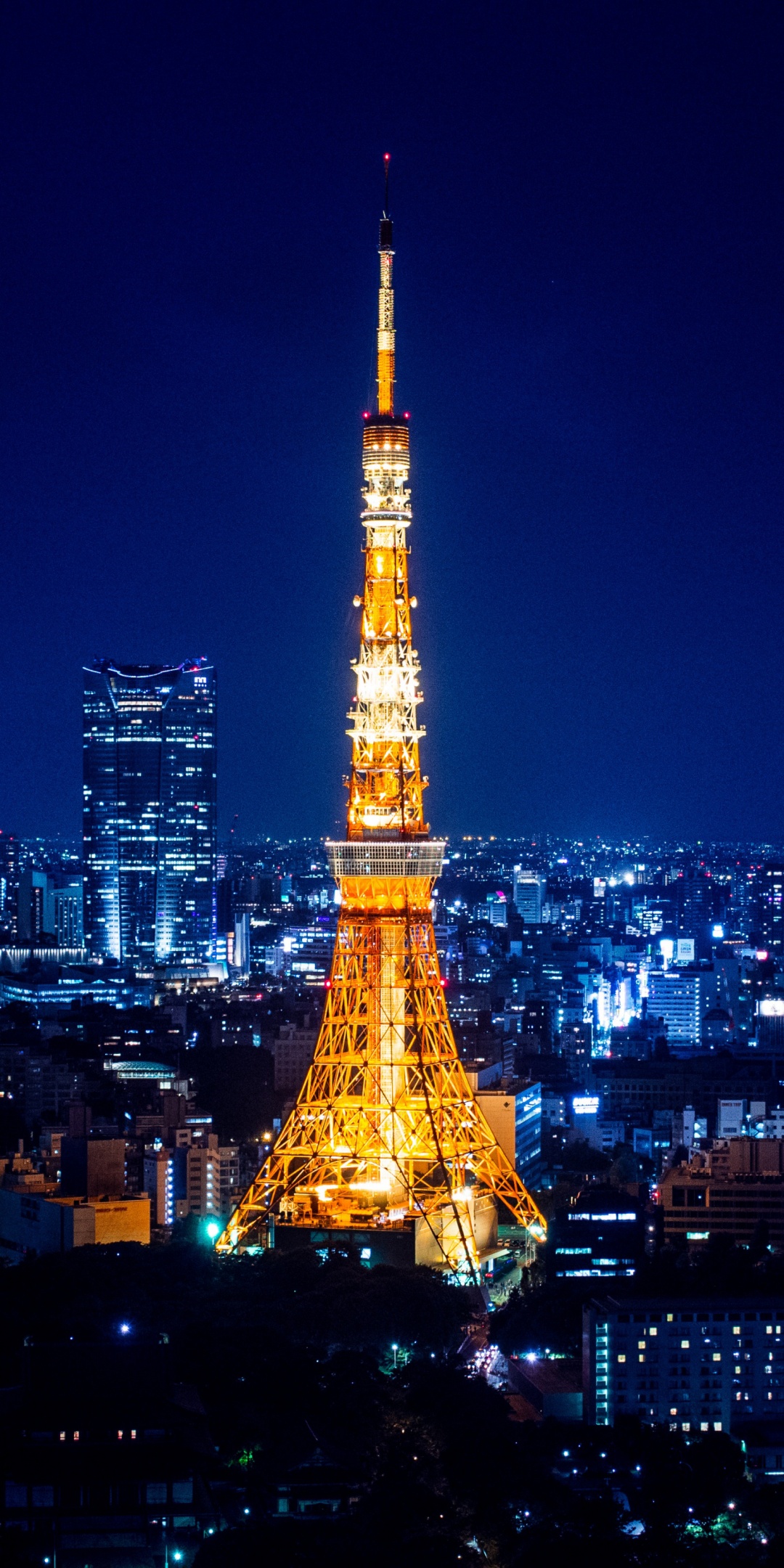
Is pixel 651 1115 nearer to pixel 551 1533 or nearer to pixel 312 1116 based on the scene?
pixel 312 1116

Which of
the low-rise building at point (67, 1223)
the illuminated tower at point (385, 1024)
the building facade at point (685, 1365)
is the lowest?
the building facade at point (685, 1365)

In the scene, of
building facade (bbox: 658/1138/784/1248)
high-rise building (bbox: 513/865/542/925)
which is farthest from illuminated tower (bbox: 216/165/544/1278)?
high-rise building (bbox: 513/865/542/925)

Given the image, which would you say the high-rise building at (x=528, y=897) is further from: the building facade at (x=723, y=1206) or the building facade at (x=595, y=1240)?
the building facade at (x=595, y=1240)

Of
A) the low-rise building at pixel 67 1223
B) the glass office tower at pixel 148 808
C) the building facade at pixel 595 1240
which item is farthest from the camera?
the glass office tower at pixel 148 808

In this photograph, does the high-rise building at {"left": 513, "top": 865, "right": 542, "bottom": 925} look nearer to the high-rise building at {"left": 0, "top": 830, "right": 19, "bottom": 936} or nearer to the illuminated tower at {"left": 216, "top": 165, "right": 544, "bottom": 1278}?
the high-rise building at {"left": 0, "top": 830, "right": 19, "bottom": 936}

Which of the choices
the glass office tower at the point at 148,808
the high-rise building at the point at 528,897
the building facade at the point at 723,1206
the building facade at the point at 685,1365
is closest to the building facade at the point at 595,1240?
the building facade at the point at 723,1206

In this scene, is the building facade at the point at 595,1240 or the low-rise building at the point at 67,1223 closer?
the building facade at the point at 595,1240

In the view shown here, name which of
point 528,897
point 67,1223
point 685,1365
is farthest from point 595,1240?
point 528,897

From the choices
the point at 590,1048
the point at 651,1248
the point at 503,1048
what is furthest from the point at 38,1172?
the point at 590,1048
